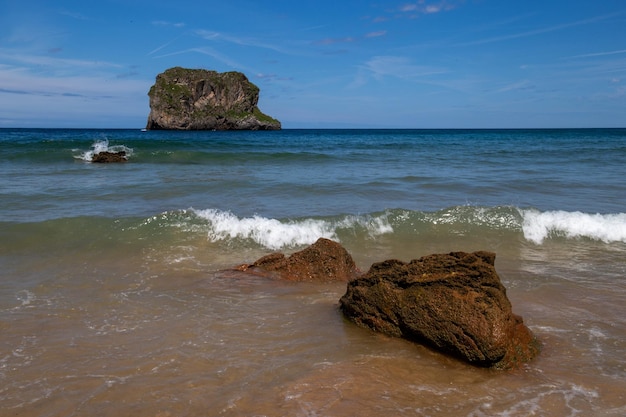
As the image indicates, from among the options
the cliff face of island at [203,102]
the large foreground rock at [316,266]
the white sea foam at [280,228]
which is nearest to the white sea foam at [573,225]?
the white sea foam at [280,228]

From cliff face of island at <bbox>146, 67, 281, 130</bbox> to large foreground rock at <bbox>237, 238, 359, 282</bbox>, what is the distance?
330ft

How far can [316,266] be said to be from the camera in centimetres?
698

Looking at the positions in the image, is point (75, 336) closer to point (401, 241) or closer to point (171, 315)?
point (171, 315)

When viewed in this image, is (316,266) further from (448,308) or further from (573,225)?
(573,225)

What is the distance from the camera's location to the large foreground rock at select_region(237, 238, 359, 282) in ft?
22.7

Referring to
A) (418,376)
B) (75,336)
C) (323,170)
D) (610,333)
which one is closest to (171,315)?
(75,336)

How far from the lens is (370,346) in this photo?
4.86 meters

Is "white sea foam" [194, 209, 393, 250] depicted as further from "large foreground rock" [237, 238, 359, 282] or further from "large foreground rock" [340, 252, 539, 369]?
"large foreground rock" [340, 252, 539, 369]

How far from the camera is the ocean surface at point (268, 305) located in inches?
152

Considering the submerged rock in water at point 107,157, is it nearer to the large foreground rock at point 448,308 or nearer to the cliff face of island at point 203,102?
the large foreground rock at point 448,308

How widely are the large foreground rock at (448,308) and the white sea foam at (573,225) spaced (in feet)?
17.1

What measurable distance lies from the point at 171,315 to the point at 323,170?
1576cm

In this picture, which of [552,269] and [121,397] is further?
[552,269]

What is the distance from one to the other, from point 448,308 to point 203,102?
10843cm
